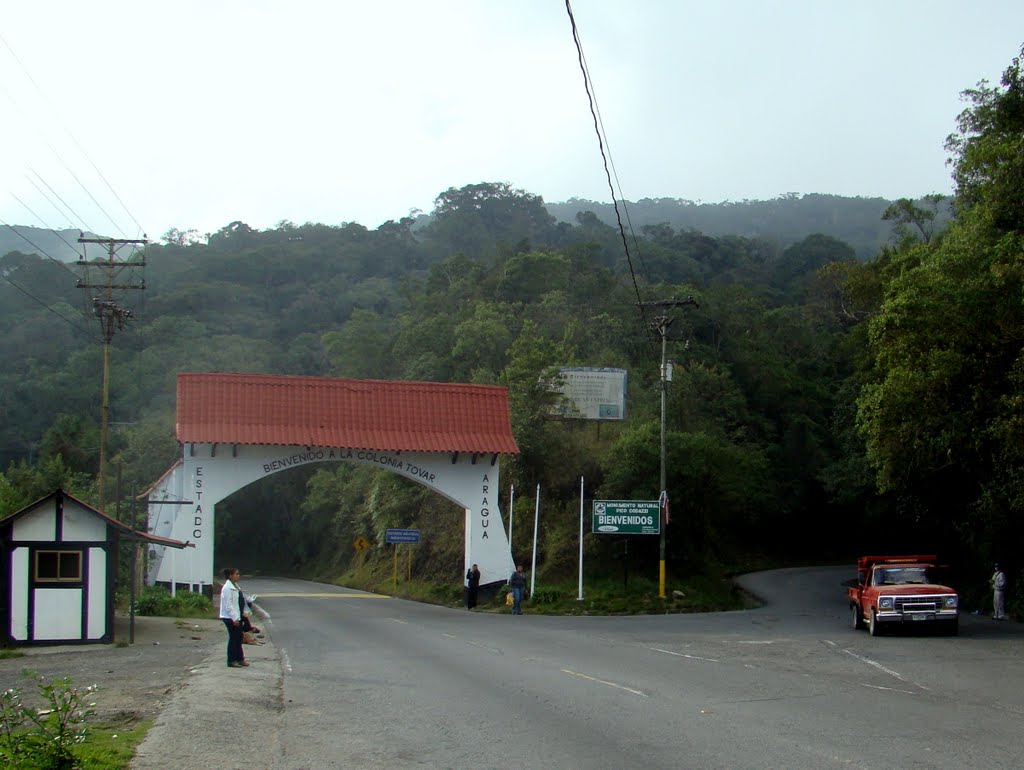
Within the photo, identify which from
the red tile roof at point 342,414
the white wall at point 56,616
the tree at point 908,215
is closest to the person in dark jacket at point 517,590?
the red tile roof at point 342,414

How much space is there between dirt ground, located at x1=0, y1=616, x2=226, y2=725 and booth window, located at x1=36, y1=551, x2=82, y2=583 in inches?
50.8

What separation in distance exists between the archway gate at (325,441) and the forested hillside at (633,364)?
4.89m

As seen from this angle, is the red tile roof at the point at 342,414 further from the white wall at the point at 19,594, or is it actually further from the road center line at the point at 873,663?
the road center line at the point at 873,663

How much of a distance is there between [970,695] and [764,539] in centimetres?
4819

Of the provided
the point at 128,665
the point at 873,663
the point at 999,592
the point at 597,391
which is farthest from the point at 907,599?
the point at 597,391

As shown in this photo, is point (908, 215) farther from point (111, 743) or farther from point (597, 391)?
point (111, 743)

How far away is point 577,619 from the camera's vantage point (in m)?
29.5

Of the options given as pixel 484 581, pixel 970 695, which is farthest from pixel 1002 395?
pixel 484 581

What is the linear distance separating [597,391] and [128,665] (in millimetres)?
33201

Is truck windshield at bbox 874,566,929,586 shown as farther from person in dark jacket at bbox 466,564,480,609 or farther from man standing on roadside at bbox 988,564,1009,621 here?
person in dark jacket at bbox 466,564,480,609

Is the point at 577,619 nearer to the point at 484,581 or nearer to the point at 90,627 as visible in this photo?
the point at 484,581

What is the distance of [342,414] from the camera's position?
33.0 meters

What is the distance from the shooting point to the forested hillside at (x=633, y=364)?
24.4 m

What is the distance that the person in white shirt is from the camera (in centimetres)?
1552
